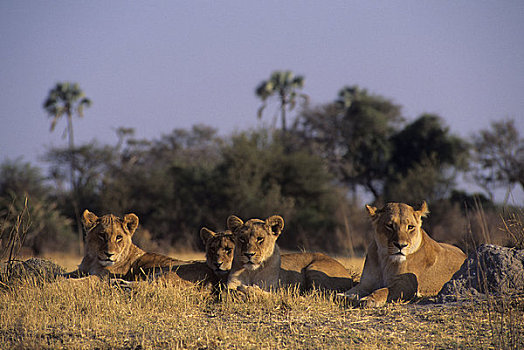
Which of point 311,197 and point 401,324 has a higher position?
point 311,197

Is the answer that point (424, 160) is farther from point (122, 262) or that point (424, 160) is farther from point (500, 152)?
point (122, 262)

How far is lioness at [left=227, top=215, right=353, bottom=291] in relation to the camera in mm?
6840

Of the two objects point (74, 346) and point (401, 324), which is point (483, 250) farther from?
point (74, 346)

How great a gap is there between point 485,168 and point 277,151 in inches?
376

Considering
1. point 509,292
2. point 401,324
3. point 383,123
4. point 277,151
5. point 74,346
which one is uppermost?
point 383,123

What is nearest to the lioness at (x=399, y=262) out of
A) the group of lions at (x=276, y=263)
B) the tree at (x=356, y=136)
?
the group of lions at (x=276, y=263)

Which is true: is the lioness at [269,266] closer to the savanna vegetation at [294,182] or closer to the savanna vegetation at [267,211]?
the savanna vegetation at [267,211]

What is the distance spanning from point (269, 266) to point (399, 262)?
143cm

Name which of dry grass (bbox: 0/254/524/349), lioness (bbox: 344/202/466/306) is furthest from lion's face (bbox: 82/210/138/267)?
lioness (bbox: 344/202/466/306)

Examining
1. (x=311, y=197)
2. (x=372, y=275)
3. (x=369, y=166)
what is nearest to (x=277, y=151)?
(x=311, y=197)

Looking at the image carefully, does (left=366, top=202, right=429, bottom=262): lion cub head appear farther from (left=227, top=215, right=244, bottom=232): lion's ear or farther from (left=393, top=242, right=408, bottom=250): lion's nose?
(left=227, top=215, right=244, bottom=232): lion's ear

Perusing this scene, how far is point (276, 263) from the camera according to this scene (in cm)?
715

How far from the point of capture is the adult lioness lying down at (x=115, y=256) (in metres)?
7.14

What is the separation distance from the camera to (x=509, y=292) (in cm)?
621
